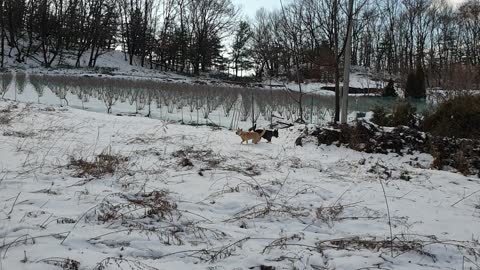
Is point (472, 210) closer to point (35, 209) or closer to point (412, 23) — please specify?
point (35, 209)

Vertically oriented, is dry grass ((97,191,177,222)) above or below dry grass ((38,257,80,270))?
above

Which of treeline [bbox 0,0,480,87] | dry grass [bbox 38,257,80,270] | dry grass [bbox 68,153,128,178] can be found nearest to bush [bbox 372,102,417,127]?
dry grass [bbox 68,153,128,178]

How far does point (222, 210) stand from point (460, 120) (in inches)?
192

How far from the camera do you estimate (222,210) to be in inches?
130

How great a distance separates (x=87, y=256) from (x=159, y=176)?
5.82 feet

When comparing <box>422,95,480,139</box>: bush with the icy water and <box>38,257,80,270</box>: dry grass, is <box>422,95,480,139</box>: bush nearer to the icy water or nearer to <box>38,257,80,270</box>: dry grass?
the icy water

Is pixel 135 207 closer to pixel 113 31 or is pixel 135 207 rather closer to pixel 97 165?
pixel 97 165

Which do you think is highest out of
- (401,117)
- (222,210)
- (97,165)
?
(401,117)

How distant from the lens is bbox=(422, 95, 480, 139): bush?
6.29 metres

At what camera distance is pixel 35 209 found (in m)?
2.89

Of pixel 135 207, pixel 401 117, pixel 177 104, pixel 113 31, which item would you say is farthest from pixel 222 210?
pixel 113 31

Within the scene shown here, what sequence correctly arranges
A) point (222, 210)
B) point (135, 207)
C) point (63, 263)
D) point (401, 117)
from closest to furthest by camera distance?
point (63, 263) → point (135, 207) → point (222, 210) → point (401, 117)

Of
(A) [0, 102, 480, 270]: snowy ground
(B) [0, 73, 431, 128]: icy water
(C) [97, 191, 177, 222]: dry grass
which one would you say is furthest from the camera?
(B) [0, 73, 431, 128]: icy water

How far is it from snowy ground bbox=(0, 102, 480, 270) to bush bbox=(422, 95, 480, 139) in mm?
1083
